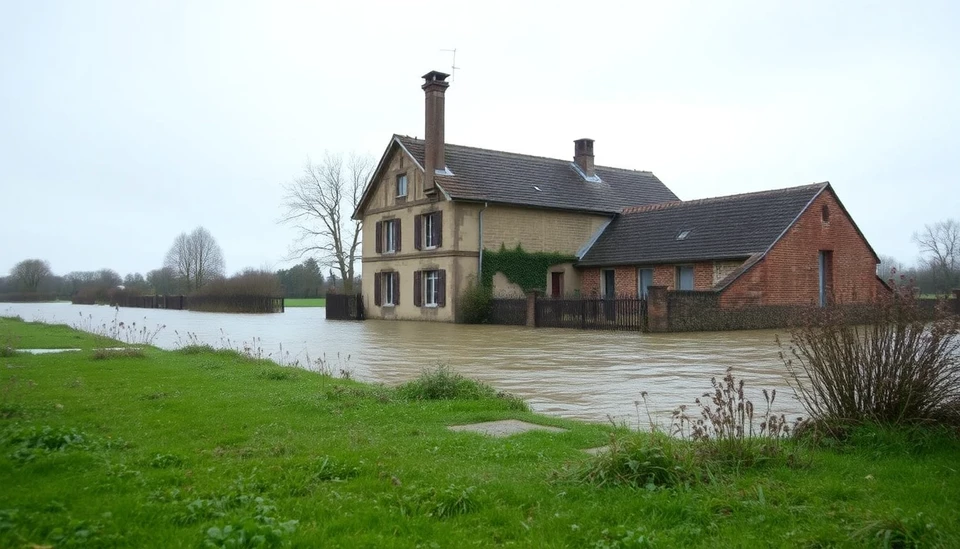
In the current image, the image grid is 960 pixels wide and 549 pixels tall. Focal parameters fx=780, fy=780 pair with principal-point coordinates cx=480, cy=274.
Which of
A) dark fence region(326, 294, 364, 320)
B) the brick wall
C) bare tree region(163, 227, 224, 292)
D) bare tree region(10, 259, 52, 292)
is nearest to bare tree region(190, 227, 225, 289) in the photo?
bare tree region(163, 227, 224, 292)

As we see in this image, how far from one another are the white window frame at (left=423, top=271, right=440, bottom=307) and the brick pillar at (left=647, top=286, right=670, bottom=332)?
13.0 meters

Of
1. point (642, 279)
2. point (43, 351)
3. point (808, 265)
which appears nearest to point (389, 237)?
point (642, 279)

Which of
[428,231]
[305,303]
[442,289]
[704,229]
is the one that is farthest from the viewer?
[305,303]

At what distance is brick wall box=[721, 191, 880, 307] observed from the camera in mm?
26516

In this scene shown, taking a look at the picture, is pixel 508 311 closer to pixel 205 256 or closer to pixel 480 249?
pixel 480 249

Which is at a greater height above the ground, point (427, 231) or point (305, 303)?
point (427, 231)

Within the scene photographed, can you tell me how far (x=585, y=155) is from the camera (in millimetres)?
40188

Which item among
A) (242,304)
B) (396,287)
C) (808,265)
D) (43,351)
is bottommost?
(43,351)

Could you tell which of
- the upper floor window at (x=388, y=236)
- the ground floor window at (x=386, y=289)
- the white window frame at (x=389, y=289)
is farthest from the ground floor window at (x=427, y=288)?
the upper floor window at (x=388, y=236)

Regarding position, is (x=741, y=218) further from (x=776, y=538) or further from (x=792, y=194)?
(x=776, y=538)

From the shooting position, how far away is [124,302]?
86062 millimetres

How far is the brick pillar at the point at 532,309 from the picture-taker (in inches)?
1142

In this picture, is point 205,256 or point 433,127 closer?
point 433,127

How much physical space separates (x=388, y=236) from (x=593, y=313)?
50.4ft
